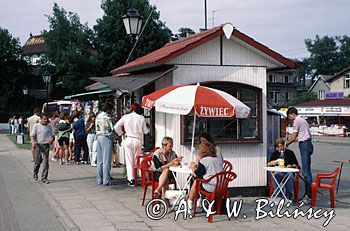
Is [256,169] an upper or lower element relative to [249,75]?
lower

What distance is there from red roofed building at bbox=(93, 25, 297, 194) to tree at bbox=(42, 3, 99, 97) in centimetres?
4512

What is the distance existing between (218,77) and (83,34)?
52.6m

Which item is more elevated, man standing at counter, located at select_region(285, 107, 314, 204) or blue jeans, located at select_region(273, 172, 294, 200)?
man standing at counter, located at select_region(285, 107, 314, 204)

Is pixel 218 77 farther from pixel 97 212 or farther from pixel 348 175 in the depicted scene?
pixel 348 175

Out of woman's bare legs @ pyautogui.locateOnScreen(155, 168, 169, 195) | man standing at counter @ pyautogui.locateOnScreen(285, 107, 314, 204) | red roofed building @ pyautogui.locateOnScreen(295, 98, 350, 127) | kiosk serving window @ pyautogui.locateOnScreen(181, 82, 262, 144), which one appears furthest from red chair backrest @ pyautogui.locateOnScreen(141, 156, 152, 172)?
red roofed building @ pyautogui.locateOnScreen(295, 98, 350, 127)

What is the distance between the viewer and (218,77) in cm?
1153

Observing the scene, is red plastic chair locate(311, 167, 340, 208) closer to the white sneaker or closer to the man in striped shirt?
the white sneaker

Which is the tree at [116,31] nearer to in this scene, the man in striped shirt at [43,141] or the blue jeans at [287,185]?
the man in striped shirt at [43,141]

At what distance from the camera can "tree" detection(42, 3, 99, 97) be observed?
58812 millimetres

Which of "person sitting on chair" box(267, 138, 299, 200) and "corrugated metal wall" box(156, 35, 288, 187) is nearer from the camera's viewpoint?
"person sitting on chair" box(267, 138, 299, 200)

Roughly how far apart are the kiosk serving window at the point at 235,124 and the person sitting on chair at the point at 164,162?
4.10 ft

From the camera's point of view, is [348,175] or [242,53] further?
[348,175]

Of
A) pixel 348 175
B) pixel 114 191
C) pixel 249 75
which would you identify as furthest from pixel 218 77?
pixel 348 175

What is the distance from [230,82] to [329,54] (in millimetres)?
108601
